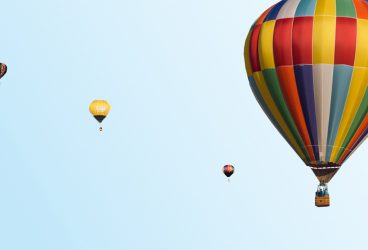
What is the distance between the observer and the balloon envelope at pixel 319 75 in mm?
58031

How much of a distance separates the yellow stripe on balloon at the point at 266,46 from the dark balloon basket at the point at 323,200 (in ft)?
23.5

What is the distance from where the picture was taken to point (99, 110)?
78.8m

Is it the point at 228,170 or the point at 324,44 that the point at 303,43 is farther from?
the point at 228,170

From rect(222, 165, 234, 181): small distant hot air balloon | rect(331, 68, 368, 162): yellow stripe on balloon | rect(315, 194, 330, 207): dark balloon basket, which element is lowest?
rect(315, 194, 330, 207): dark balloon basket

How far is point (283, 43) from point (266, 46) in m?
1.10

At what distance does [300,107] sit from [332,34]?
4.02 metres

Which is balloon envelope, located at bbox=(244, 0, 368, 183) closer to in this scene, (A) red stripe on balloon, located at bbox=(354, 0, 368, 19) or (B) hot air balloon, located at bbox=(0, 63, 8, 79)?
(A) red stripe on balloon, located at bbox=(354, 0, 368, 19)

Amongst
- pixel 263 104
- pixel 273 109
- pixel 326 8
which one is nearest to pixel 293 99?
pixel 273 109

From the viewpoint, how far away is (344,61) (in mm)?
57969

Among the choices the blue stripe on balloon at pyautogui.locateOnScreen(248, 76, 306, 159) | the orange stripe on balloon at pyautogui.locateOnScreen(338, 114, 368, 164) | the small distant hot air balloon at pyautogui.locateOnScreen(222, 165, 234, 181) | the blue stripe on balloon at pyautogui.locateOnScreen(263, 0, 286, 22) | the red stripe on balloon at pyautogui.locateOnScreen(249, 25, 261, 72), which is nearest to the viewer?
the orange stripe on balloon at pyautogui.locateOnScreen(338, 114, 368, 164)

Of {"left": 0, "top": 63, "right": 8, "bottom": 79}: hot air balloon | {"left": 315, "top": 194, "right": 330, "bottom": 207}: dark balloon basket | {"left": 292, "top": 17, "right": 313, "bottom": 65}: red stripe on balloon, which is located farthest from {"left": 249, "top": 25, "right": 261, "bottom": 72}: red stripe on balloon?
{"left": 0, "top": 63, "right": 8, "bottom": 79}: hot air balloon

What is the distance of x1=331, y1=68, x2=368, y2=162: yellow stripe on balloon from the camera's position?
191 ft

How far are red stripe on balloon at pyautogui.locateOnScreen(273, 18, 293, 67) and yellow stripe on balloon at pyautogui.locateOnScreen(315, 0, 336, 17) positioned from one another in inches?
58.5

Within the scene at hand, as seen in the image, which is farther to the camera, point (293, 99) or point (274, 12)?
point (274, 12)
